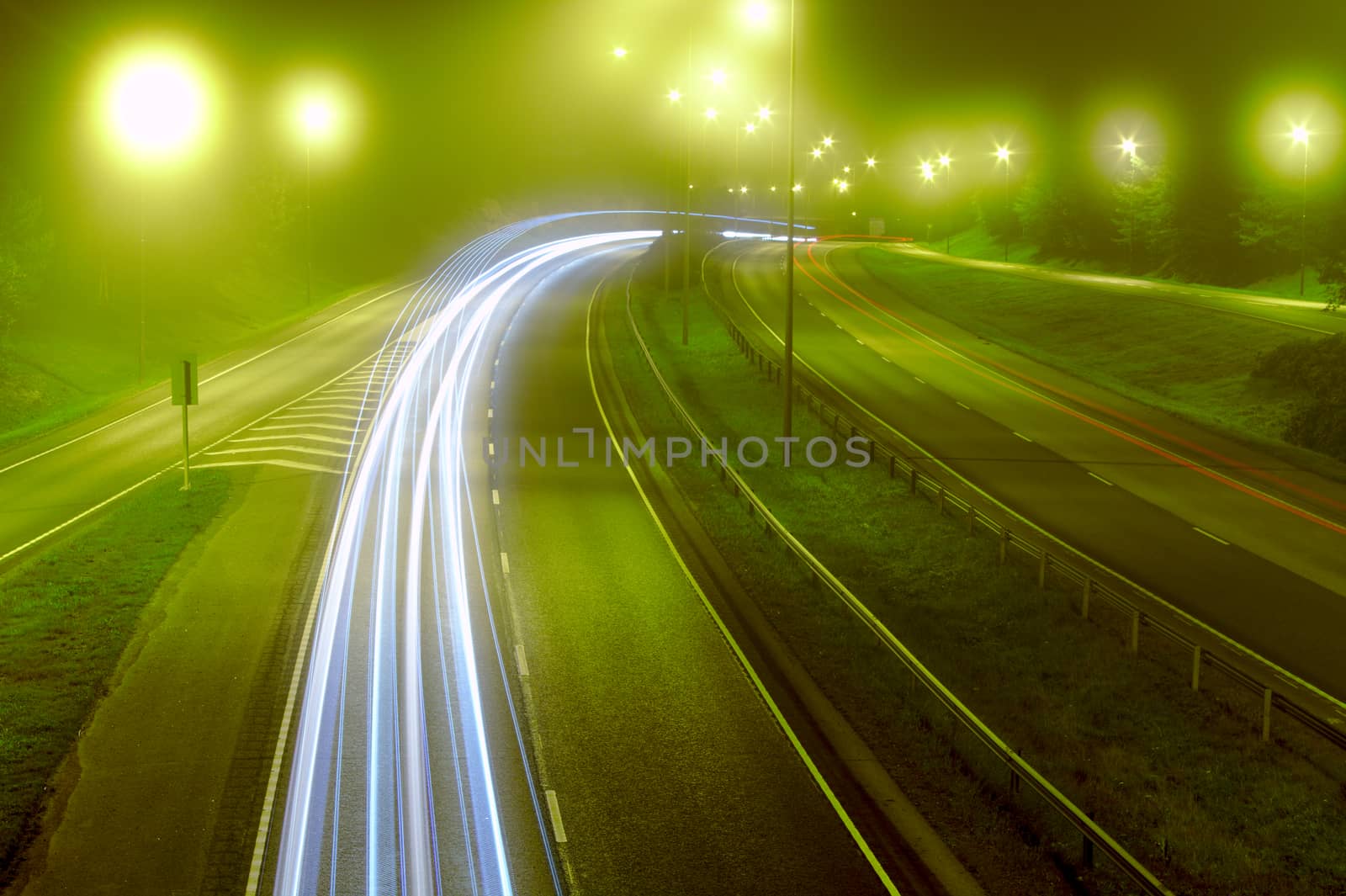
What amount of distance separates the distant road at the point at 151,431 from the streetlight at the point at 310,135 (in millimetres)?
11727

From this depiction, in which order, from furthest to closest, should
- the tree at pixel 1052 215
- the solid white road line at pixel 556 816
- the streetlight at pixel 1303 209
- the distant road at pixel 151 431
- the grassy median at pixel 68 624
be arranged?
the tree at pixel 1052 215 → the streetlight at pixel 1303 209 → the distant road at pixel 151 431 → the grassy median at pixel 68 624 → the solid white road line at pixel 556 816

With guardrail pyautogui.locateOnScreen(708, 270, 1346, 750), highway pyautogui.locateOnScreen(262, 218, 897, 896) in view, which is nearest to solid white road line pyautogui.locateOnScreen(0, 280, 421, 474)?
highway pyautogui.locateOnScreen(262, 218, 897, 896)

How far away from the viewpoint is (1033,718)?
14.7 m

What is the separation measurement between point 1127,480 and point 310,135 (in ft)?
242

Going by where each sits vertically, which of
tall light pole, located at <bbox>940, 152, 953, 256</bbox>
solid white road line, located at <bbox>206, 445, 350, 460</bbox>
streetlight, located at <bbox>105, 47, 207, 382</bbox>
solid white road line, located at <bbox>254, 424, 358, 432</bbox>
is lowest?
solid white road line, located at <bbox>206, 445, 350, 460</bbox>

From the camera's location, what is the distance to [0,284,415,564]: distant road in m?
25.7

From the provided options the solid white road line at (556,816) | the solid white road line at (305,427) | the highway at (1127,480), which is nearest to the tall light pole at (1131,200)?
the highway at (1127,480)

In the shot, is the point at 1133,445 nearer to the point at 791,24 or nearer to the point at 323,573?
the point at 791,24

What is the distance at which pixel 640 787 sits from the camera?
12.2m

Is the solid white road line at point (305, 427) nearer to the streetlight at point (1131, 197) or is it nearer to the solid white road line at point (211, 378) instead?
the solid white road line at point (211, 378)

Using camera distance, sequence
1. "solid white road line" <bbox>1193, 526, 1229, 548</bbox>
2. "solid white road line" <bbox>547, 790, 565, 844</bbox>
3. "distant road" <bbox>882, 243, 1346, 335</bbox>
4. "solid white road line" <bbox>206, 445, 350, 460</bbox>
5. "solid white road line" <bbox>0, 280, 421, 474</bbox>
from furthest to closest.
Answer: "distant road" <bbox>882, 243, 1346, 335</bbox> < "solid white road line" <bbox>0, 280, 421, 474</bbox> < "solid white road line" <bbox>206, 445, 350, 460</bbox> < "solid white road line" <bbox>1193, 526, 1229, 548</bbox> < "solid white road line" <bbox>547, 790, 565, 844</bbox>

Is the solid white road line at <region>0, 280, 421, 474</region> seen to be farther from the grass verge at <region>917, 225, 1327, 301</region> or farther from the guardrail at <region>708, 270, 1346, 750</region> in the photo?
the grass verge at <region>917, 225, 1327, 301</region>

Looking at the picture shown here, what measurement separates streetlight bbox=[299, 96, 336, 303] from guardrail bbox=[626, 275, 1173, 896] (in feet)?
140

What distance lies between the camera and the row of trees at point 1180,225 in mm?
62969
